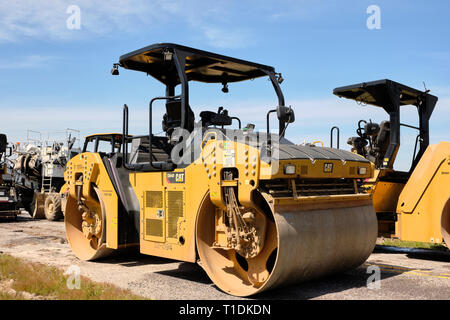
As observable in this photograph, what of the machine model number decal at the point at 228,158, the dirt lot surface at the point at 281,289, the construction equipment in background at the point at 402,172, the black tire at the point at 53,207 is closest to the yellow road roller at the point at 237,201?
the machine model number decal at the point at 228,158

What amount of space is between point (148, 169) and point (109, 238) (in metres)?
1.48

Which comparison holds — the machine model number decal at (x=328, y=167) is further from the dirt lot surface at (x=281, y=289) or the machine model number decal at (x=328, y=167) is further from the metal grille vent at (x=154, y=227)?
the metal grille vent at (x=154, y=227)

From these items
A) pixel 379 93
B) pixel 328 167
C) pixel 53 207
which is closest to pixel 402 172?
pixel 379 93

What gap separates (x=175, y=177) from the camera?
6336 millimetres

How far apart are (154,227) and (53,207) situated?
11801 mm

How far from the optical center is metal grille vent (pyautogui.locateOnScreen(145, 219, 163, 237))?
6.57 meters

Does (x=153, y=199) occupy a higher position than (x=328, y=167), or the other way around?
(x=328, y=167)

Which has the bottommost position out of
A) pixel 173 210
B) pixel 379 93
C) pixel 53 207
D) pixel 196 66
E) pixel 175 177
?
pixel 53 207

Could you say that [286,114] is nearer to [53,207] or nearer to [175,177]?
[175,177]

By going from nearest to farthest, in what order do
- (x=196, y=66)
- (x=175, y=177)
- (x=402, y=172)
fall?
(x=175, y=177) → (x=196, y=66) → (x=402, y=172)
